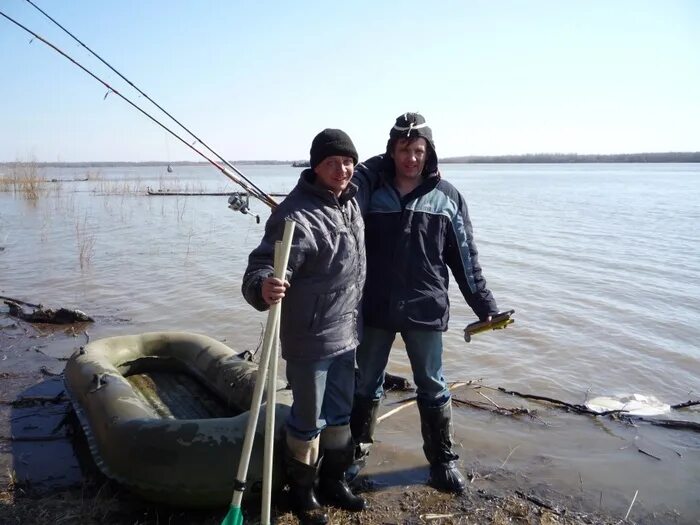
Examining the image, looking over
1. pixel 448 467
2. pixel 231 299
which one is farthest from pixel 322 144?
pixel 231 299

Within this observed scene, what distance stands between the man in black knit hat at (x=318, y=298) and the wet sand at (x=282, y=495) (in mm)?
369

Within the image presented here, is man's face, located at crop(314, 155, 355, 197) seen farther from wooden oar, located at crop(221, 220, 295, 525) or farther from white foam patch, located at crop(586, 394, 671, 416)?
white foam patch, located at crop(586, 394, 671, 416)

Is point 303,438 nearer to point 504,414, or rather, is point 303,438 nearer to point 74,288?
point 504,414

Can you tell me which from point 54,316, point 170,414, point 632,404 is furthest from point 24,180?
point 632,404

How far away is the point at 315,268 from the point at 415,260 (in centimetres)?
65

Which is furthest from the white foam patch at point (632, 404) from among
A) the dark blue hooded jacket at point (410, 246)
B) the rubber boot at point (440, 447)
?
the dark blue hooded jacket at point (410, 246)

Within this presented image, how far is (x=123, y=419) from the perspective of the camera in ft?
10.3

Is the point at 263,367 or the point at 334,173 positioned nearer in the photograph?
the point at 263,367

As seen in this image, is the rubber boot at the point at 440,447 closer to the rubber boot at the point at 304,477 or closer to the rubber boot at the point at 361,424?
the rubber boot at the point at 361,424

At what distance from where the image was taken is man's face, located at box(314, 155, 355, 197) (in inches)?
105

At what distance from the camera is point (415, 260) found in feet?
9.90

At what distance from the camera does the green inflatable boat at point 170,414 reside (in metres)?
2.91

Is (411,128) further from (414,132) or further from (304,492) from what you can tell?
(304,492)

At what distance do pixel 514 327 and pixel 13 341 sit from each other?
19.0 feet
